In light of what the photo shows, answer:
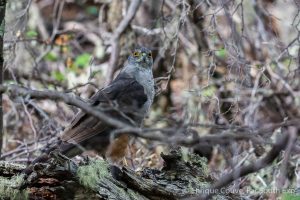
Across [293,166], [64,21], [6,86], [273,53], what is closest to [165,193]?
[6,86]

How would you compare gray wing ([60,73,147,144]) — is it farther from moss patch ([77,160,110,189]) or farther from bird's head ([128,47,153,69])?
moss patch ([77,160,110,189])

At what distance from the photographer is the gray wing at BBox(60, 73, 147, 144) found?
4902 millimetres

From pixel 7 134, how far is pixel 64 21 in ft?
16.4

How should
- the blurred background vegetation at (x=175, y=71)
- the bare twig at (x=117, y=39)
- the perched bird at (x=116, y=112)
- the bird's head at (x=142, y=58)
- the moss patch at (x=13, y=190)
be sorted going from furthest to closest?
the bare twig at (x=117, y=39)
the blurred background vegetation at (x=175, y=71)
the bird's head at (x=142, y=58)
the perched bird at (x=116, y=112)
the moss patch at (x=13, y=190)

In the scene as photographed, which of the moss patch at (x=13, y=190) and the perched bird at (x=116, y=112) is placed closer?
the moss patch at (x=13, y=190)

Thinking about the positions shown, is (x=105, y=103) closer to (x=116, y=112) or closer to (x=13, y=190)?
(x=116, y=112)

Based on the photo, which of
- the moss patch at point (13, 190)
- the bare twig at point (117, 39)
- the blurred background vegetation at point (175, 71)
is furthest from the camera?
the bare twig at point (117, 39)

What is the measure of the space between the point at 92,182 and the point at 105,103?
2.95ft

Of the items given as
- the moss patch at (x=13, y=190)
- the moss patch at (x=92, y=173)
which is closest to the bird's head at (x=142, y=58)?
the moss patch at (x=92, y=173)

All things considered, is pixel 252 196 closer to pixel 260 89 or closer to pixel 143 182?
pixel 143 182

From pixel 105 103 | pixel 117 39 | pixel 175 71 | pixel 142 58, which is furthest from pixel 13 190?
pixel 175 71

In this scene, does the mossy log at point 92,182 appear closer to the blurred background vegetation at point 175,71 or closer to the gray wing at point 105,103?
the gray wing at point 105,103

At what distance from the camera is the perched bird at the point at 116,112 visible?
479 centimetres

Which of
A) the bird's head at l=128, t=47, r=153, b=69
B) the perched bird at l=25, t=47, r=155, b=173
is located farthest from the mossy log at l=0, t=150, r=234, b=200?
the bird's head at l=128, t=47, r=153, b=69
